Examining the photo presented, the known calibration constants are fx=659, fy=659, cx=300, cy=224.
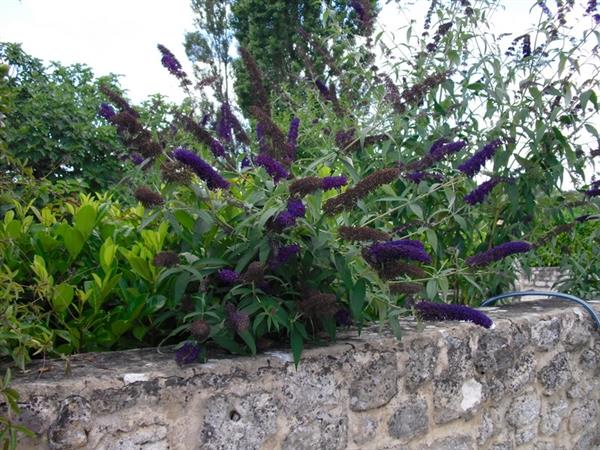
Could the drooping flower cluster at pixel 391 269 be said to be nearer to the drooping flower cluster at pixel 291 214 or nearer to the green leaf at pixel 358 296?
the green leaf at pixel 358 296

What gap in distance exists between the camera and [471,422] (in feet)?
8.92

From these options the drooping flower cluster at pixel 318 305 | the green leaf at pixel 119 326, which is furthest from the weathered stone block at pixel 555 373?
the green leaf at pixel 119 326

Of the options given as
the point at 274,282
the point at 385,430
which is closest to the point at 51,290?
the point at 274,282

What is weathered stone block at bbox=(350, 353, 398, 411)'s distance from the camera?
2279mm

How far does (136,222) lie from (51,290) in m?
0.74

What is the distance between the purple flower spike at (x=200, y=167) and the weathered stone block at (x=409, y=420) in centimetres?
111

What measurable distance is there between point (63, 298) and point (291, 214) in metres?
0.73

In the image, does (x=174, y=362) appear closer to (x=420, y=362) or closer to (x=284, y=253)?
(x=284, y=253)

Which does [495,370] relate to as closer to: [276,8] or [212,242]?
[212,242]

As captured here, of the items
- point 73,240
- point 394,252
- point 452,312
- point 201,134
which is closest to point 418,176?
point 452,312

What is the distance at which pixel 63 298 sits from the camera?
197 centimetres

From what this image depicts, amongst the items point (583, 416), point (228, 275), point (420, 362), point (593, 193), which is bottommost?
point (583, 416)

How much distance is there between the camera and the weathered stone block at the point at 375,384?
7.48 feet

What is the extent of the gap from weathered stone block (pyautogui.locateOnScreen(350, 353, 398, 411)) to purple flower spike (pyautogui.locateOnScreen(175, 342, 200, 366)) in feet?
1.97
